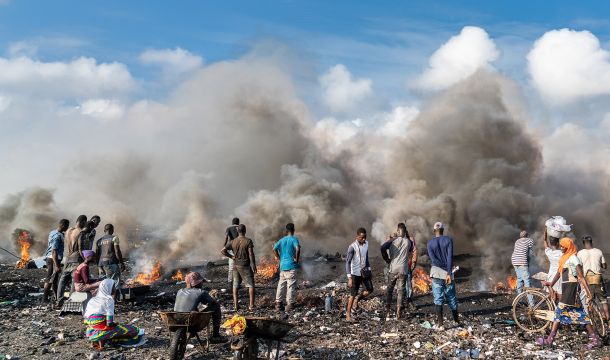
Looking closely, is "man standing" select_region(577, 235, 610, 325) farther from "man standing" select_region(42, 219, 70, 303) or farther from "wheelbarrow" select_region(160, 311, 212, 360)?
"man standing" select_region(42, 219, 70, 303)

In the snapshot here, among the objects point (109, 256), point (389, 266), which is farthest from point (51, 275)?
point (389, 266)

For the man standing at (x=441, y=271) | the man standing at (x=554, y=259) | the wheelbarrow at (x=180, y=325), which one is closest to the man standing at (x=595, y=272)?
the man standing at (x=554, y=259)

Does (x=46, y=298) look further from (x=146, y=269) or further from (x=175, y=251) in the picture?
(x=175, y=251)

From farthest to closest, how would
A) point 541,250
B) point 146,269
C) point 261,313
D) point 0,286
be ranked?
point 541,250 → point 146,269 → point 0,286 → point 261,313

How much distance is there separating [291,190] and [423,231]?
337 inches

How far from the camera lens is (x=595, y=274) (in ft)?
28.6

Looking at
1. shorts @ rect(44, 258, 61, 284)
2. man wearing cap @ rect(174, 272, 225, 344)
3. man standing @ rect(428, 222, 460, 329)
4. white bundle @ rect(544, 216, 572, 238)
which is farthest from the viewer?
shorts @ rect(44, 258, 61, 284)

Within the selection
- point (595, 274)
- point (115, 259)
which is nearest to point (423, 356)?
point (595, 274)

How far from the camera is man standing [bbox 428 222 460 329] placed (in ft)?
30.3

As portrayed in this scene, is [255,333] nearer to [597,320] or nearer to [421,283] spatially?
[597,320]

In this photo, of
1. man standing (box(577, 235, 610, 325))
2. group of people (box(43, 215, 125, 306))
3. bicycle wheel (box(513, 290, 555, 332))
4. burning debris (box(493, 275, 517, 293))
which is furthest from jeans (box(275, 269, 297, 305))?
burning debris (box(493, 275, 517, 293))

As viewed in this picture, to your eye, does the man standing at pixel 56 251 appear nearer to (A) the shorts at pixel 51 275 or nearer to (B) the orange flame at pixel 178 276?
(A) the shorts at pixel 51 275

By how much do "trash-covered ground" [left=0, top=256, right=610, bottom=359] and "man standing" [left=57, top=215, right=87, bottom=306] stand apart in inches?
21.8

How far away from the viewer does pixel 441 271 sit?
9250 mm
